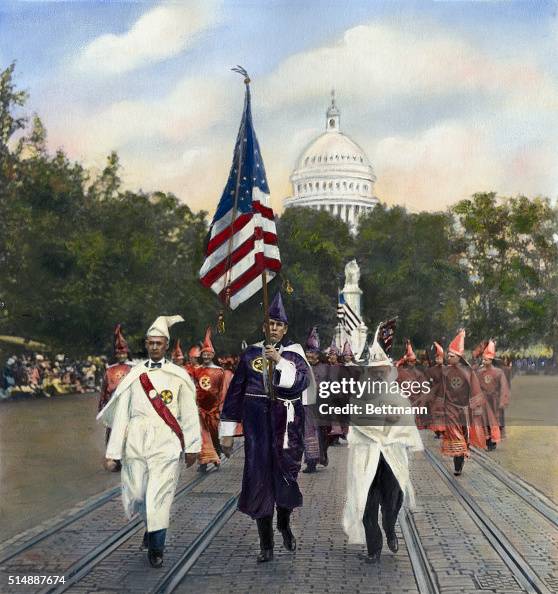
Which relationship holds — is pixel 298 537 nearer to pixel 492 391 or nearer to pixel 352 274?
pixel 352 274

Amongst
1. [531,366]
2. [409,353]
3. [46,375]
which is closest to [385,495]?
[409,353]

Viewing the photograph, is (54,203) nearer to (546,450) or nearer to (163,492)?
(546,450)

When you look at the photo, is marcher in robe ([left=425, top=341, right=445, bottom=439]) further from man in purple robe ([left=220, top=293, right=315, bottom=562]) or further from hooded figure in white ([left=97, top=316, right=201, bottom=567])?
hooded figure in white ([left=97, top=316, right=201, bottom=567])

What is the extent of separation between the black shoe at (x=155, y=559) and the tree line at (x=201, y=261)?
4658mm

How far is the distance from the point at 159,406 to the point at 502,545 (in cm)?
292

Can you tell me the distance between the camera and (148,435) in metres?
8.89

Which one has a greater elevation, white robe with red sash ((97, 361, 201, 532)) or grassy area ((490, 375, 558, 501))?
white robe with red sash ((97, 361, 201, 532))

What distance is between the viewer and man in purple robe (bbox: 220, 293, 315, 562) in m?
8.97

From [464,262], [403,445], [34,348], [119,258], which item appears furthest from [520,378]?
[403,445]

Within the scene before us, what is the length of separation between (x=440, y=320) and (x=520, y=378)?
113ft

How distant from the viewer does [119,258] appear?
22.3 meters

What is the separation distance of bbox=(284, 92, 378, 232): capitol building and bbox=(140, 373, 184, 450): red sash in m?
Result: 3.94

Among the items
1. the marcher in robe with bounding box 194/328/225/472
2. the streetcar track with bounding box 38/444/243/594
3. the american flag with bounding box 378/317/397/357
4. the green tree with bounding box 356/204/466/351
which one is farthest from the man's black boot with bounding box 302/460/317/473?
the streetcar track with bounding box 38/444/243/594

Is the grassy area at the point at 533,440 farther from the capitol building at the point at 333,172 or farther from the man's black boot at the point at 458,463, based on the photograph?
the capitol building at the point at 333,172
